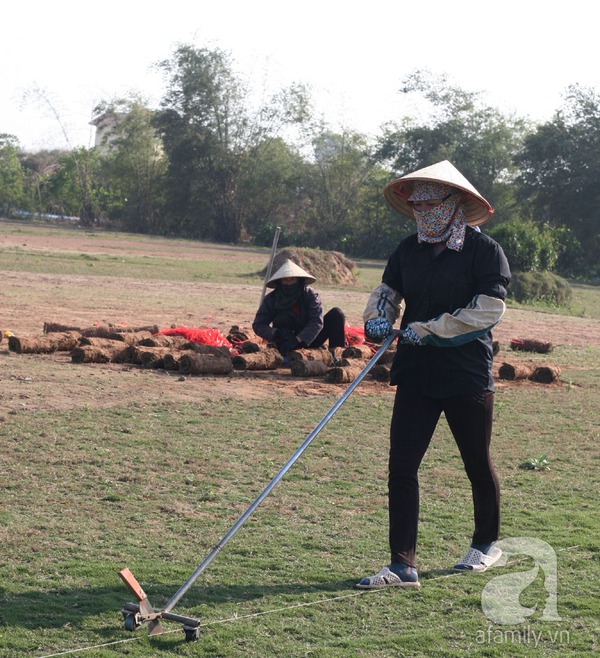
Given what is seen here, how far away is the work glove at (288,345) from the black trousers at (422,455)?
6543 millimetres

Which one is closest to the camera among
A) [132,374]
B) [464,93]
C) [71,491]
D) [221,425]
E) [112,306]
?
[71,491]

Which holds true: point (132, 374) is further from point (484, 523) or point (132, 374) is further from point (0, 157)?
point (0, 157)

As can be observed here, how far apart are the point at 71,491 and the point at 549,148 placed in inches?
1768

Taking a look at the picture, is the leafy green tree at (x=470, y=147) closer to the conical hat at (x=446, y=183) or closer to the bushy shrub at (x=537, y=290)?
the bushy shrub at (x=537, y=290)

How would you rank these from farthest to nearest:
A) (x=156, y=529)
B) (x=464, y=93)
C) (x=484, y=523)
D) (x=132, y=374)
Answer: (x=464, y=93), (x=132, y=374), (x=156, y=529), (x=484, y=523)

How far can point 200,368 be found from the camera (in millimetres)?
11133

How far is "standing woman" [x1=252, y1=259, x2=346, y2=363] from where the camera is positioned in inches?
450

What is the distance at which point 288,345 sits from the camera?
11.8 metres

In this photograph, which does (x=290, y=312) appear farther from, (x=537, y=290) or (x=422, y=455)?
(x=537, y=290)

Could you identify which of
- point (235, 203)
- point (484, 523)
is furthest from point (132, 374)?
point (235, 203)

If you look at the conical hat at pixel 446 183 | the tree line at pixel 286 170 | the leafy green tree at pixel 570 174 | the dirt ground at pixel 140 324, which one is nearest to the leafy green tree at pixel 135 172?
the tree line at pixel 286 170

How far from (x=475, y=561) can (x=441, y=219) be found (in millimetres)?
1792

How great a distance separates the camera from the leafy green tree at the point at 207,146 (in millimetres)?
54781

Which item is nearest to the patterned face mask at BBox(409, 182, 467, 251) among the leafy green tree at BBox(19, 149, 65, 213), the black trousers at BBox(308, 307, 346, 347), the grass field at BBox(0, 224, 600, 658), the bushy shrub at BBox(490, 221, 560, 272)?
the grass field at BBox(0, 224, 600, 658)
